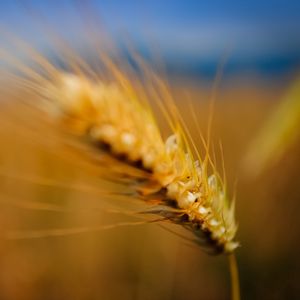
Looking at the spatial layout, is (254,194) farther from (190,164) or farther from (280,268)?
(190,164)

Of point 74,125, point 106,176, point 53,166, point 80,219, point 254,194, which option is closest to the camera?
point 74,125

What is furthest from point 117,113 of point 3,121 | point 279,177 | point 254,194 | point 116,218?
point 116,218

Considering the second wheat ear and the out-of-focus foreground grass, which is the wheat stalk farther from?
the out-of-focus foreground grass

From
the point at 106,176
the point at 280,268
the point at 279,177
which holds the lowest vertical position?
the point at 280,268

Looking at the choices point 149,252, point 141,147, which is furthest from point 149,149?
point 149,252

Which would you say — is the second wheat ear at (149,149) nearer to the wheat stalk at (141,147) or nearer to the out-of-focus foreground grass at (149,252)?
the wheat stalk at (141,147)

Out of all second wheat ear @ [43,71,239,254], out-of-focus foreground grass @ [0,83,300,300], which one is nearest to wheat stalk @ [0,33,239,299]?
second wheat ear @ [43,71,239,254]
